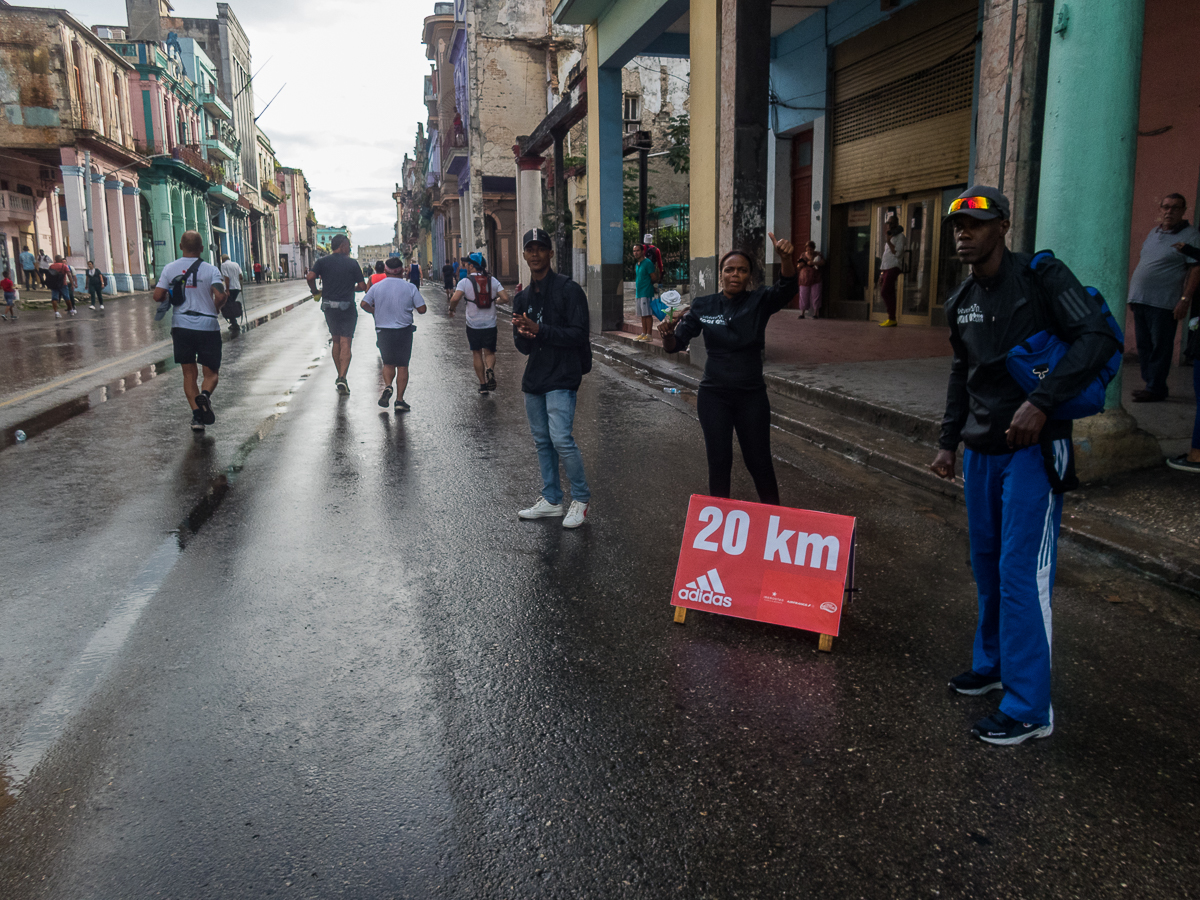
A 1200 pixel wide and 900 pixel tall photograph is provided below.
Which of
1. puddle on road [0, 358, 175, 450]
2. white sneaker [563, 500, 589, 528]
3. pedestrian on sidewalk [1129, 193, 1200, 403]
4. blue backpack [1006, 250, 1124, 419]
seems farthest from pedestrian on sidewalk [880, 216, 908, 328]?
blue backpack [1006, 250, 1124, 419]

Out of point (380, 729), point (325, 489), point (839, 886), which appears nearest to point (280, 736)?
point (380, 729)

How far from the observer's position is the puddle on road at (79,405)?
28.8ft

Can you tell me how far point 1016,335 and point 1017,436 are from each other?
0.37 metres

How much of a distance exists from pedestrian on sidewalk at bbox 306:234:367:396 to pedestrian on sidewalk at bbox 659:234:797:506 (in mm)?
6987

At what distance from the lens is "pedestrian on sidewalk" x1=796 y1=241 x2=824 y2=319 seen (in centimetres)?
1864

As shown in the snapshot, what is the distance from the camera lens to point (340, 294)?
11.0m

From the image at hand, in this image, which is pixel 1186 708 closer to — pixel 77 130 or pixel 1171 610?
pixel 1171 610

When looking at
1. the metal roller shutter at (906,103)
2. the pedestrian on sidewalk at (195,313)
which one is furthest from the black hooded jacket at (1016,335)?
the metal roller shutter at (906,103)

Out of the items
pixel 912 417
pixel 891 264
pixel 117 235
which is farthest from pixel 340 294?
pixel 117 235

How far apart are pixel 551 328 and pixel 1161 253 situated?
5.41 meters

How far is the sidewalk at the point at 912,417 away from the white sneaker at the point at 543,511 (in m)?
2.74

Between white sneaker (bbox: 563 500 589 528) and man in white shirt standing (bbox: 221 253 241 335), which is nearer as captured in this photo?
white sneaker (bbox: 563 500 589 528)

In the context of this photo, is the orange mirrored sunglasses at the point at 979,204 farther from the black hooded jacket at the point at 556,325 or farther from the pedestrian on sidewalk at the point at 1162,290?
the pedestrian on sidewalk at the point at 1162,290

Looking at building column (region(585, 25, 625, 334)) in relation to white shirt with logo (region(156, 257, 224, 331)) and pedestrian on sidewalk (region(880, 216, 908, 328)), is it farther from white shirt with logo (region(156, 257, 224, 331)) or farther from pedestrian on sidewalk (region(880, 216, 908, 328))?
white shirt with logo (region(156, 257, 224, 331))
